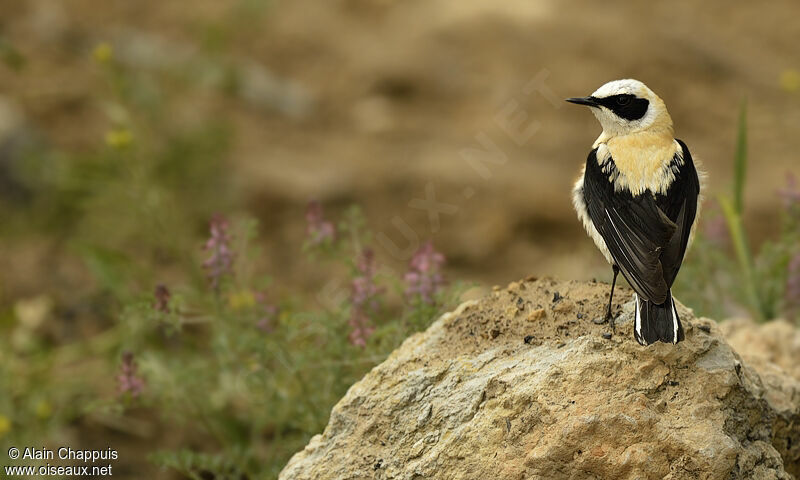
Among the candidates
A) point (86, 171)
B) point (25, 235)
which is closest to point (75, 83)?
point (25, 235)

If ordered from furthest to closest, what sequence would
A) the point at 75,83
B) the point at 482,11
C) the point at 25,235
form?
the point at 482,11 → the point at 75,83 → the point at 25,235

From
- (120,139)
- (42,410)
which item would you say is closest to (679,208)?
(120,139)

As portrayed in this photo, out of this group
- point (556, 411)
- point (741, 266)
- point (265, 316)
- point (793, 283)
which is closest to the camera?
point (556, 411)

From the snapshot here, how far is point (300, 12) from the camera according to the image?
33.4ft

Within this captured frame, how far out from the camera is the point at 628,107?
2998mm

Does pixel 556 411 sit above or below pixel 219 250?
below

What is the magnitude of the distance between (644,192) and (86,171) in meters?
4.54

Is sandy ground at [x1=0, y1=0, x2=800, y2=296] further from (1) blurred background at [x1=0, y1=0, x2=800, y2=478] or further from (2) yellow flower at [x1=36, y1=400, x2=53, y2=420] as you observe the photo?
(2) yellow flower at [x1=36, y1=400, x2=53, y2=420]

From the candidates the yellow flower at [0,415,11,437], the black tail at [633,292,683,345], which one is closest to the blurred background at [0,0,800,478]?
the yellow flower at [0,415,11,437]

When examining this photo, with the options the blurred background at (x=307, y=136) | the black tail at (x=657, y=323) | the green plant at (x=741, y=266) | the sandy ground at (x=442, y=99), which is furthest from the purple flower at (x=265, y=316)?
the sandy ground at (x=442, y=99)

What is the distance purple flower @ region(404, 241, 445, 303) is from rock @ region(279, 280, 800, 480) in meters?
0.51

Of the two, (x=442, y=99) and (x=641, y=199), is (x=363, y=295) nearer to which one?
(x=641, y=199)

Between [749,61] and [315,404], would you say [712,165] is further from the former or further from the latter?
[315,404]

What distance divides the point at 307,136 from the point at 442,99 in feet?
4.31
